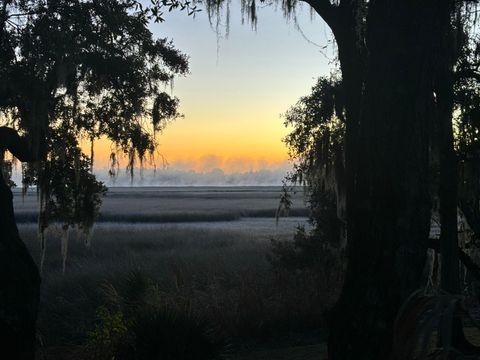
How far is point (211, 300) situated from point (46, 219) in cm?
425

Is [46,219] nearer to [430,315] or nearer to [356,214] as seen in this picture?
[356,214]

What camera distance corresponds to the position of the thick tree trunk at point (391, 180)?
3779mm

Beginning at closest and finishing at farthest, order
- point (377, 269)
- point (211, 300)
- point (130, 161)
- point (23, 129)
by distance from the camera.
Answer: point (377, 269)
point (23, 129)
point (130, 161)
point (211, 300)

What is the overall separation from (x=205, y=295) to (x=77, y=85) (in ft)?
20.2

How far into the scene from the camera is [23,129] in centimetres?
845

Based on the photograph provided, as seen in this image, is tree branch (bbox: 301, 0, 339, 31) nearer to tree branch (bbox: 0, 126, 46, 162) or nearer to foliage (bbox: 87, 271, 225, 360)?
tree branch (bbox: 0, 126, 46, 162)

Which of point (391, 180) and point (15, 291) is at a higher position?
point (391, 180)

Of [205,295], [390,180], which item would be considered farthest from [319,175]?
[390,180]

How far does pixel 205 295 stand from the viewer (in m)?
12.8

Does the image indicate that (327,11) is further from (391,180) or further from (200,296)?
(200,296)

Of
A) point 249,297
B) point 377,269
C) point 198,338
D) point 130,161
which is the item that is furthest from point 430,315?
point 249,297

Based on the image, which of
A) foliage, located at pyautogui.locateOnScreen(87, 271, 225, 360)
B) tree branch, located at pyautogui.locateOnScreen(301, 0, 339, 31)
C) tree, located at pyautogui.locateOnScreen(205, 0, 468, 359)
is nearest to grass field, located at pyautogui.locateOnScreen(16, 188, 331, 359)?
foliage, located at pyautogui.locateOnScreen(87, 271, 225, 360)

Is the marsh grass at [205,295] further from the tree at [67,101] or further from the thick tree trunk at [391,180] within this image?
the thick tree trunk at [391,180]

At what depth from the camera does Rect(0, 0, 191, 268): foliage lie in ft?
24.7
